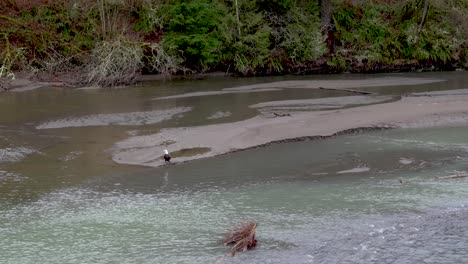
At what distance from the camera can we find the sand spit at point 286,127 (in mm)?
12109

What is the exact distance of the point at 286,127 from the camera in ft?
44.5

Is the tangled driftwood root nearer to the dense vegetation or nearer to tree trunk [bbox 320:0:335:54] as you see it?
the dense vegetation

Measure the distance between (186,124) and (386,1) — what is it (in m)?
17.1

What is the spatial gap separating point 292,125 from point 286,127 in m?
0.22

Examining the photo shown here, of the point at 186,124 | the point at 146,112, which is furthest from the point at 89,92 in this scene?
the point at 186,124

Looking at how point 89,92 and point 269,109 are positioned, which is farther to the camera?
point 89,92

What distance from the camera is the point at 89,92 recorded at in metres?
19.8

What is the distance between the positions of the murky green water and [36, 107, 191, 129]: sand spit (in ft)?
0.79

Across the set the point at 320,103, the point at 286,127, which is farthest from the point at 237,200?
the point at 320,103

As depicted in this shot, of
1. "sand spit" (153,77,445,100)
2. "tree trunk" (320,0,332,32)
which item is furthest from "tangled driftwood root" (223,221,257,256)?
"tree trunk" (320,0,332,32)

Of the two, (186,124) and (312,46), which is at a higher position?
(312,46)

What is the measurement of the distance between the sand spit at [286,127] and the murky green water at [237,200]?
1.42 ft

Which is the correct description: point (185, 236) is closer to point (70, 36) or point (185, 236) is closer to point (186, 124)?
point (186, 124)

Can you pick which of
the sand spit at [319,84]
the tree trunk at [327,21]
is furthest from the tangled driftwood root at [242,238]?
the tree trunk at [327,21]
